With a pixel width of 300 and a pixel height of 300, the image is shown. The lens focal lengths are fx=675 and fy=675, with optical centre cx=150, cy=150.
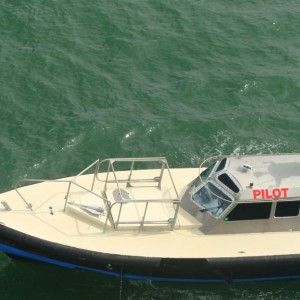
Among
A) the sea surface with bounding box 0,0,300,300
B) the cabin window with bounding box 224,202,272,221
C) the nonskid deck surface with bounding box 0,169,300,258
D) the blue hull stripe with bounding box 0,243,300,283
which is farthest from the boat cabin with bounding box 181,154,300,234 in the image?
the sea surface with bounding box 0,0,300,300

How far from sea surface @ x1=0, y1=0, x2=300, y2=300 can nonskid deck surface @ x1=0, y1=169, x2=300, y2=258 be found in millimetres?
1419

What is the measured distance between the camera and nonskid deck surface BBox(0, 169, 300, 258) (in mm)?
16859

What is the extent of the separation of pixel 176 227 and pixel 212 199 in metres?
1.19

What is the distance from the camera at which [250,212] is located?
683 inches

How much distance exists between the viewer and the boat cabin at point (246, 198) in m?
17.2

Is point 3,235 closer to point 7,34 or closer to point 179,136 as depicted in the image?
point 179,136

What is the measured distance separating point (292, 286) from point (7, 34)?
49.9ft

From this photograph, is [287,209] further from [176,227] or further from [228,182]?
[176,227]

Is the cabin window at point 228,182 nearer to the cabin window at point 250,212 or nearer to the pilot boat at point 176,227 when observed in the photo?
the pilot boat at point 176,227

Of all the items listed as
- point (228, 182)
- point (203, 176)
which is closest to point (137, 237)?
point (203, 176)

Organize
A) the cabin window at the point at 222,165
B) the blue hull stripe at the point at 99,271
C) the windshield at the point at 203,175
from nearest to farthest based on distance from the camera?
the blue hull stripe at the point at 99,271 → the cabin window at the point at 222,165 → the windshield at the point at 203,175

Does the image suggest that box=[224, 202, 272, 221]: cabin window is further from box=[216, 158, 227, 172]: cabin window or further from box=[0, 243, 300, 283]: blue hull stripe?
box=[0, 243, 300, 283]: blue hull stripe

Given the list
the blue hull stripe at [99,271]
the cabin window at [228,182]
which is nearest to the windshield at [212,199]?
the cabin window at [228,182]

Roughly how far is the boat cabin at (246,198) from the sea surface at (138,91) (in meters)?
1.83
